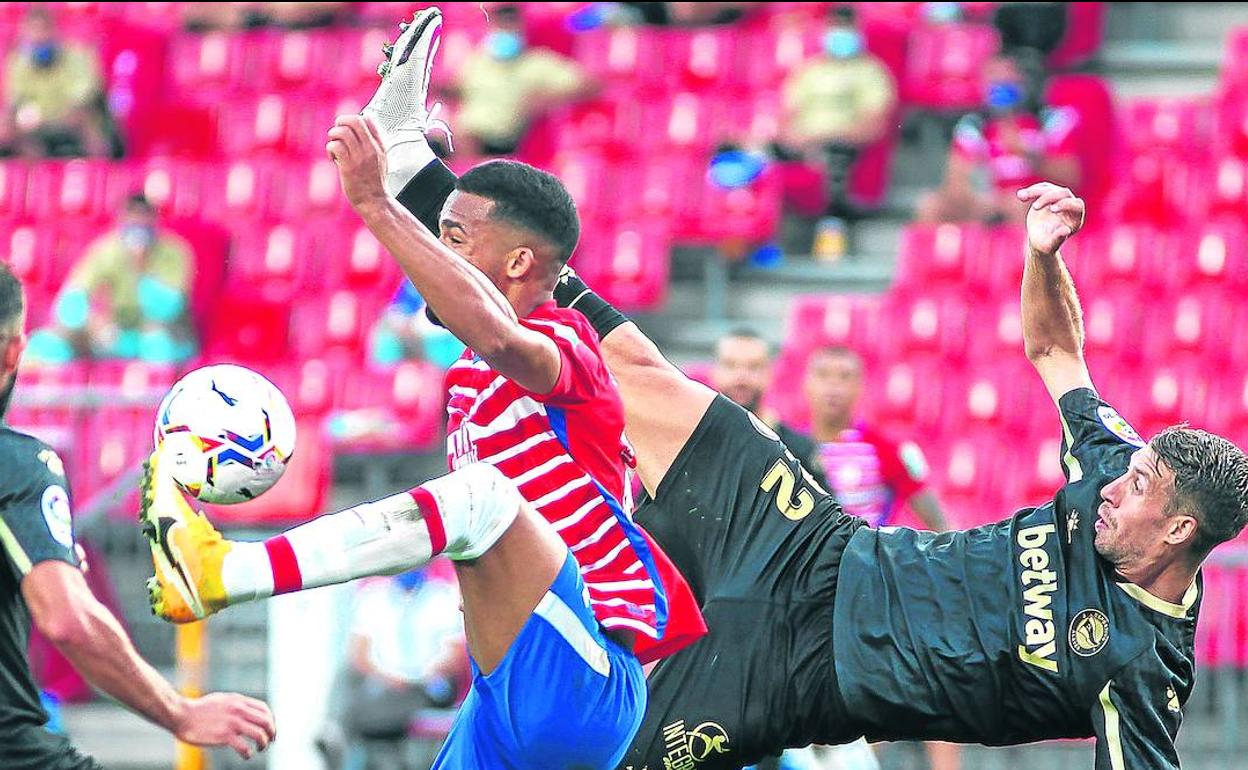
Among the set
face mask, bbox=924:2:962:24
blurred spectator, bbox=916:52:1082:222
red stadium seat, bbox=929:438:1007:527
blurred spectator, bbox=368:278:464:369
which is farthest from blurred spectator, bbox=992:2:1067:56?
blurred spectator, bbox=368:278:464:369

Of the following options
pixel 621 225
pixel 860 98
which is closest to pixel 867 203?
pixel 860 98

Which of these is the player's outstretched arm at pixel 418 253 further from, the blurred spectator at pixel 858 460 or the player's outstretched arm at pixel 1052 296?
the blurred spectator at pixel 858 460

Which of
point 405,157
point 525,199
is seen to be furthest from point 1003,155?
point 525,199

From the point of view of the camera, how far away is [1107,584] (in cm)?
562

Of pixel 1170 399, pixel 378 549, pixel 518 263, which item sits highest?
pixel 518 263

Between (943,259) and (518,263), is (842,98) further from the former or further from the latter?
(518,263)

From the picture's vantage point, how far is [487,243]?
5.23m

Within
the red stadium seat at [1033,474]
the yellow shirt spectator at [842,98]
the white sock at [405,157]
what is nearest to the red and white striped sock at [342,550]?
the white sock at [405,157]

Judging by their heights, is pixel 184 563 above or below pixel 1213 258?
above

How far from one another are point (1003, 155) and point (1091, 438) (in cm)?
687

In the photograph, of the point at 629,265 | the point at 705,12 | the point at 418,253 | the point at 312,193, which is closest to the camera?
the point at 418,253

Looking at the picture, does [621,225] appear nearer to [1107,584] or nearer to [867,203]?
[867,203]

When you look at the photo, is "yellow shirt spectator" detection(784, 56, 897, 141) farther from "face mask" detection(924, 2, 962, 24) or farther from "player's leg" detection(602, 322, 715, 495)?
"player's leg" detection(602, 322, 715, 495)

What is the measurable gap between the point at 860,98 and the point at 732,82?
4.73 ft
